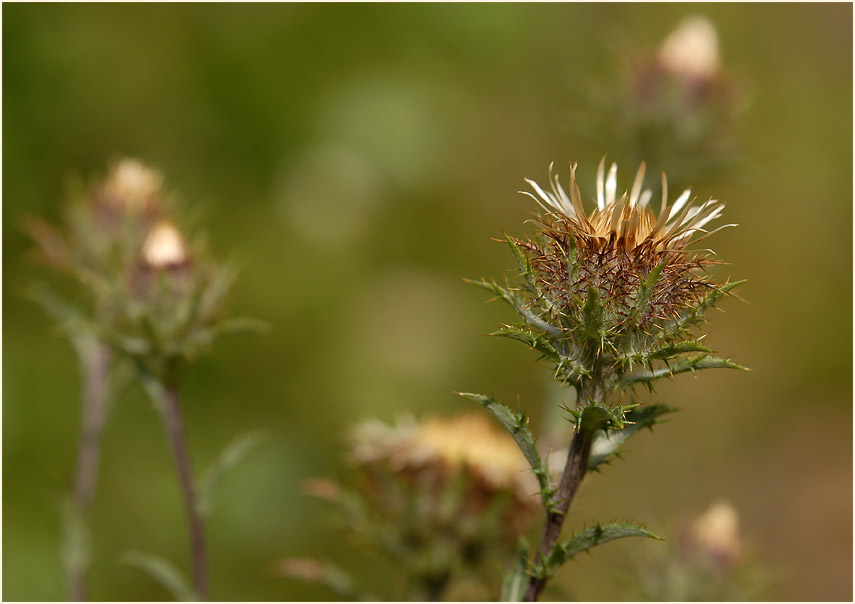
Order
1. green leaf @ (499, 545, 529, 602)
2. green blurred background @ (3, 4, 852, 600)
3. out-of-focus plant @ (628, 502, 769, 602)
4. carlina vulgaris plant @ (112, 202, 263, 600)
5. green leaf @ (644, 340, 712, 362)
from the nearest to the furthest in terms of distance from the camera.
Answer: green leaf @ (644, 340, 712, 362) < green leaf @ (499, 545, 529, 602) < carlina vulgaris plant @ (112, 202, 263, 600) < out-of-focus plant @ (628, 502, 769, 602) < green blurred background @ (3, 4, 852, 600)

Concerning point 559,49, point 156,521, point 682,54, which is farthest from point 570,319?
point 559,49

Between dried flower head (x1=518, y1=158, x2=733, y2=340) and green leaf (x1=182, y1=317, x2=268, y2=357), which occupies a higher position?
green leaf (x1=182, y1=317, x2=268, y2=357)

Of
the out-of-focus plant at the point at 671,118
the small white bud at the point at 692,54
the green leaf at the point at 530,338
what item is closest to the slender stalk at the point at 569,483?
the green leaf at the point at 530,338

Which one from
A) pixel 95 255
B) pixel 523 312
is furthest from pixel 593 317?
pixel 95 255

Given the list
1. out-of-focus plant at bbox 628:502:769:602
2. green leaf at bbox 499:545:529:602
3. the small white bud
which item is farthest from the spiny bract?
the small white bud

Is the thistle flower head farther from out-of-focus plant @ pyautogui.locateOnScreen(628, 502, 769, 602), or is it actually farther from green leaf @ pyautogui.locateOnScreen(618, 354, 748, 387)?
out-of-focus plant @ pyautogui.locateOnScreen(628, 502, 769, 602)

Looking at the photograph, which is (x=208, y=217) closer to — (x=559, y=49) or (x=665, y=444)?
(x=559, y=49)

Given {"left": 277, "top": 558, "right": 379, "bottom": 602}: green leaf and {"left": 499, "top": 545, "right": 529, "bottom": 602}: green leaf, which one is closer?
{"left": 499, "top": 545, "right": 529, "bottom": 602}: green leaf
